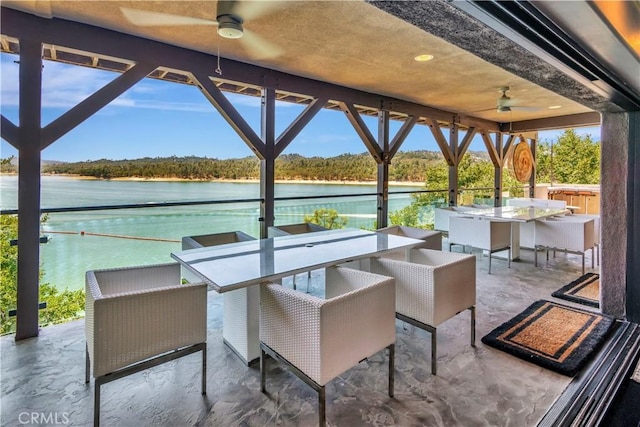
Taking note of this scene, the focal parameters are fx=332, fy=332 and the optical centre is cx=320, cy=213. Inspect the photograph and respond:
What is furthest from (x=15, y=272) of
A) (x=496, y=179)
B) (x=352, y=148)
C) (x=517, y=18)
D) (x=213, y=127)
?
(x=496, y=179)

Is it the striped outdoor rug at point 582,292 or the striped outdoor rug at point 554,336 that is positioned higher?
the striped outdoor rug at point 582,292

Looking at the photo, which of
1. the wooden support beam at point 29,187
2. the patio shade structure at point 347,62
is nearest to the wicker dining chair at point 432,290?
the patio shade structure at point 347,62

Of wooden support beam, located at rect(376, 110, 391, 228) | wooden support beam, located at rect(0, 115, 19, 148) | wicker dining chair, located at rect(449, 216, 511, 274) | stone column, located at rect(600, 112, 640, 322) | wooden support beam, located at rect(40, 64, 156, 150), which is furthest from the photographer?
wooden support beam, located at rect(376, 110, 391, 228)

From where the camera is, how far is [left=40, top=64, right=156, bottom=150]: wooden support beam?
2.71 m

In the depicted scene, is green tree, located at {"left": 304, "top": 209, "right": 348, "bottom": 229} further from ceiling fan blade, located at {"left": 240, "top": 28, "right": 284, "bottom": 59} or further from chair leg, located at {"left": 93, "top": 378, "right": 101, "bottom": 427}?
chair leg, located at {"left": 93, "top": 378, "right": 101, "bottom": 427}

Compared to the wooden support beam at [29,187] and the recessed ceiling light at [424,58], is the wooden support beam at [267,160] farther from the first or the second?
the wooden support beam at [29,187]

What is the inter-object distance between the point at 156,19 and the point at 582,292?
488cm

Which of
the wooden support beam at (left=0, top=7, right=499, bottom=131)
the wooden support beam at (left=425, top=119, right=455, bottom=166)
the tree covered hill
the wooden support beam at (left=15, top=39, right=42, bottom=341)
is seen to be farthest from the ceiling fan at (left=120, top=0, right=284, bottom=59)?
the wooden support beam at (left=425, top=119, right=455, bottom=166)

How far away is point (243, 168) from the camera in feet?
16.8

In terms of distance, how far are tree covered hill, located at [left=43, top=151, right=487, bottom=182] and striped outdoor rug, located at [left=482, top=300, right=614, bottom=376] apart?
302cm

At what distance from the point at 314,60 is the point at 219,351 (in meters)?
2.98

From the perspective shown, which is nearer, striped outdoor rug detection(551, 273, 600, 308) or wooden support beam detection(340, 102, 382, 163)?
striped outdoor rug detection(551, 273, 600, 308)

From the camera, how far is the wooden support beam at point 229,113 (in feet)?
11.4

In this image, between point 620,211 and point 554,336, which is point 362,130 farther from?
point 554,336
